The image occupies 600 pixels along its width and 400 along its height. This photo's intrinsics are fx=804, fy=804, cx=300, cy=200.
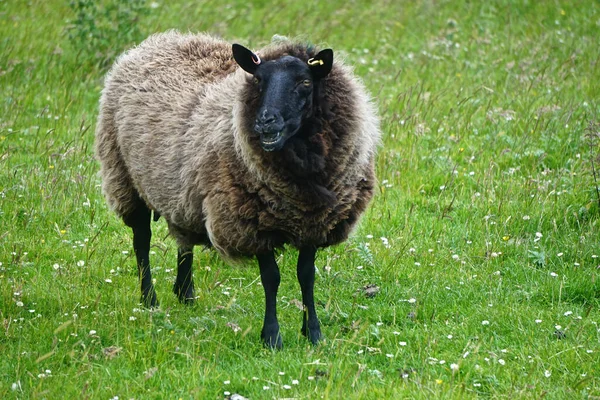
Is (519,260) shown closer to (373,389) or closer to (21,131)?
(373,389)

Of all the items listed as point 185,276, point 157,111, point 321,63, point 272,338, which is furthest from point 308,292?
point 157,111

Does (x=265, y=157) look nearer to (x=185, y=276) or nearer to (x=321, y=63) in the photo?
(x=321, y=63)

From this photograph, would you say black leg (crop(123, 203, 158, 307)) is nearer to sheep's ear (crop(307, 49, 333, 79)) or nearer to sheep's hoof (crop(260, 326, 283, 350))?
sheep's hoof (crop(260, 326, 283, 350))

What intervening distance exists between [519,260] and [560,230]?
577mm

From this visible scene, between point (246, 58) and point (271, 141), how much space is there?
0.70 m

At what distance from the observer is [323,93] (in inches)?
211

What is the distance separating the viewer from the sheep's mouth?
4.96 meters

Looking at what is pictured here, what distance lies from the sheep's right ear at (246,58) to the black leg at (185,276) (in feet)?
5.44

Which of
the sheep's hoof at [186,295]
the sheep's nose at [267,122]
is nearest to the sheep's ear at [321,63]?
the sheep's nose at [267,122]

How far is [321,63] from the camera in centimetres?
527

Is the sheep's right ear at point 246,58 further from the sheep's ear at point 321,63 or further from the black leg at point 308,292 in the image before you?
the black leg at point 308,292

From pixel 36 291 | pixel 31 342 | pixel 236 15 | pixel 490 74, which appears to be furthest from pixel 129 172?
pixel 236 15

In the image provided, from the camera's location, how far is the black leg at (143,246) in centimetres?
635

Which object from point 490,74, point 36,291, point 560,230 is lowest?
point 36,291
